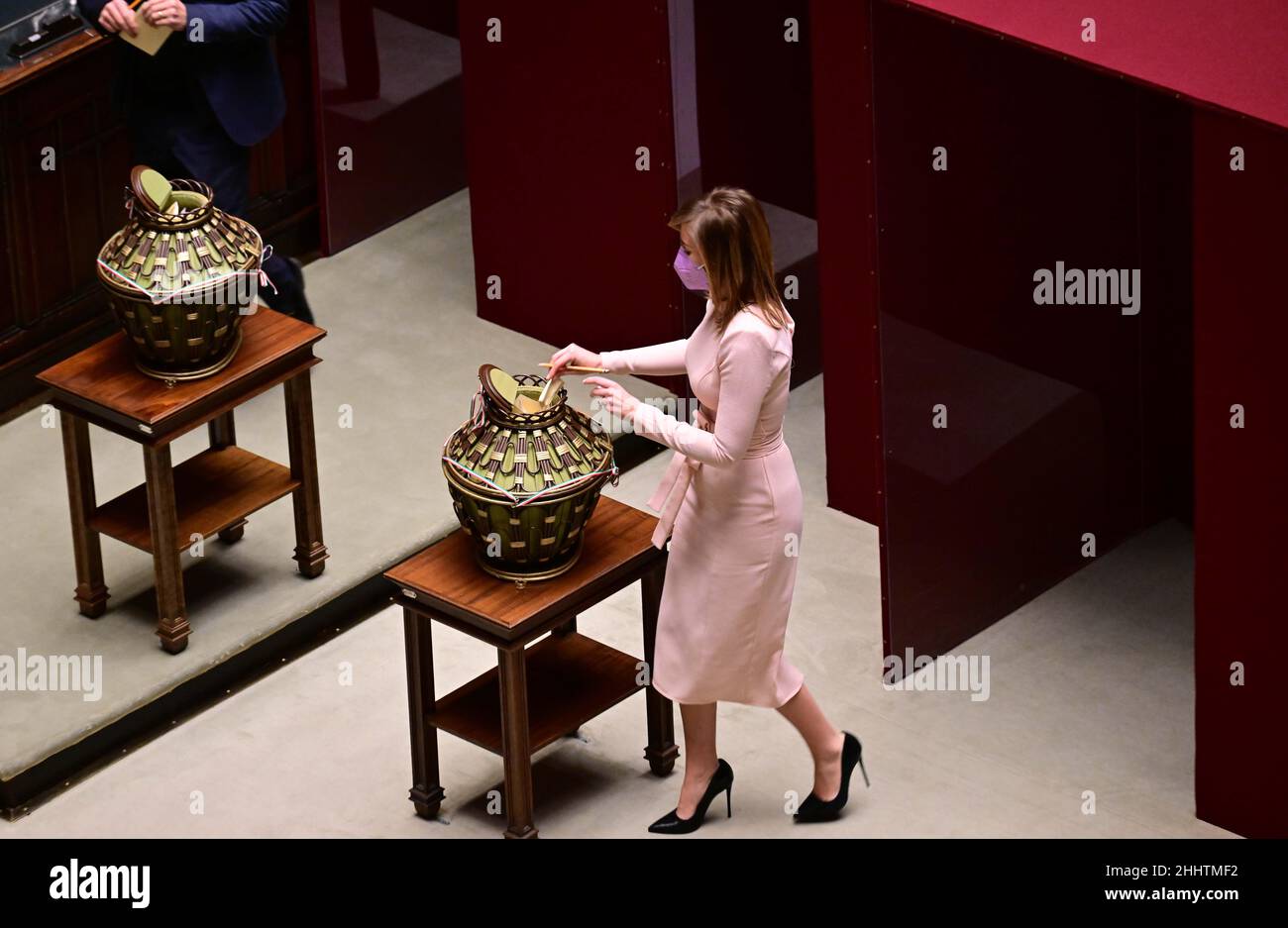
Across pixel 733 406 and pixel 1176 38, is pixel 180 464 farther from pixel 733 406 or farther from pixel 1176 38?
pixel 1176 38

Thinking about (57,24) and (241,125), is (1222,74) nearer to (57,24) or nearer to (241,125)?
(241,125)

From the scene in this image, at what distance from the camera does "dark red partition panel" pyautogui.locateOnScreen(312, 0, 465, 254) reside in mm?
9023

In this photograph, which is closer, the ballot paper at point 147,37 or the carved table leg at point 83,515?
the carved table leg at point 83,515

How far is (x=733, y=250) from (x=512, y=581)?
3.22ft

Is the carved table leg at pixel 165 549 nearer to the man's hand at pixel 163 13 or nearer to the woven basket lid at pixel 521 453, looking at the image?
the woven basket lid at pixel 521 453

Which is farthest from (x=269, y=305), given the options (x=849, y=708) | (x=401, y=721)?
(x=849, y=708)

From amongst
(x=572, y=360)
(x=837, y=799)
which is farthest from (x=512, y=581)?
(x=837, y=799)

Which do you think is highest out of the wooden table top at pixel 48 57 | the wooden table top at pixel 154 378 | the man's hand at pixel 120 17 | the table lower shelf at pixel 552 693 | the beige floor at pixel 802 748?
the man's hand at pixel 120 17

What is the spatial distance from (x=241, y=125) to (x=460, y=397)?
43.5 inches

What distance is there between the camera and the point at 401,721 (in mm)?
7020

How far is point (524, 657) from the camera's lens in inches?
253

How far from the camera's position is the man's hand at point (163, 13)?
295 inches

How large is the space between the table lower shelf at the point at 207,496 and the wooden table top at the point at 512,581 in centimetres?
97

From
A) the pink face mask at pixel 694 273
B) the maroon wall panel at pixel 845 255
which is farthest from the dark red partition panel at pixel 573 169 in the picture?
the pink face mask at pixel 694 273
